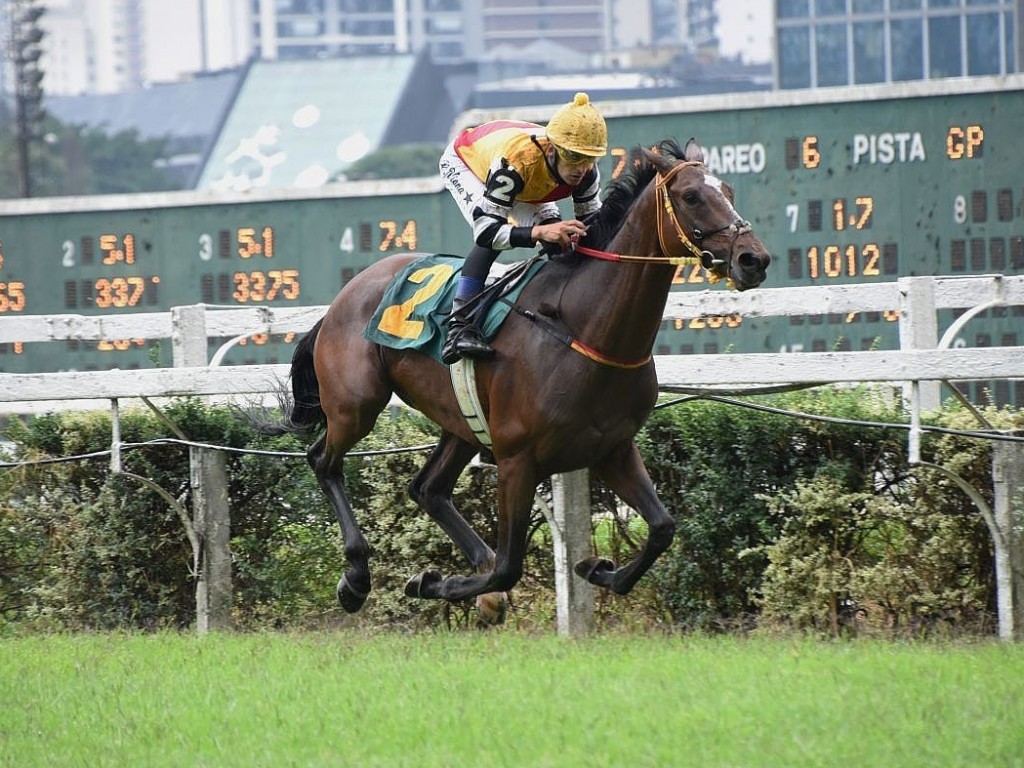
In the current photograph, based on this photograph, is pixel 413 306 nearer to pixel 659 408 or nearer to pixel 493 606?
pixel 659 408

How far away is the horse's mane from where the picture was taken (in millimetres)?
5992

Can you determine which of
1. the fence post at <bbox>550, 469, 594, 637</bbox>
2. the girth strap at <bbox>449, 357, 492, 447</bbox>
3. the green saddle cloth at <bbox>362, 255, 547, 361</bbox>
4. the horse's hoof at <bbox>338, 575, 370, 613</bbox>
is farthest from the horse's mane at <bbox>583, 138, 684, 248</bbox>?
the horse's hoof at <bbox>338, 575, 370, 613</bbox>

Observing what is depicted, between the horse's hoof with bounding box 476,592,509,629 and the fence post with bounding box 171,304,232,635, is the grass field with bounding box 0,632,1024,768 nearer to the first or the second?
the horse's hoof with bounding box 476,592,509,629

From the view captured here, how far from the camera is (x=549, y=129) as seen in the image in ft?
19.5

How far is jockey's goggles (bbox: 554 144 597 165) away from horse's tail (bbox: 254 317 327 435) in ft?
5.21

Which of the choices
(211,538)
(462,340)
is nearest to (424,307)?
(462,340)

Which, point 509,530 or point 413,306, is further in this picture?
→ point 413,306

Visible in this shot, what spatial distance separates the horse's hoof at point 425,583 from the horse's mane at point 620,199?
138 cm

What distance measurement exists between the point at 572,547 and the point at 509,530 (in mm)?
675

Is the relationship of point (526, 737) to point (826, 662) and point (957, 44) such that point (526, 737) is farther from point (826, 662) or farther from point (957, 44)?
point (957, 44)

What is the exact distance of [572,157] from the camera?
600cm

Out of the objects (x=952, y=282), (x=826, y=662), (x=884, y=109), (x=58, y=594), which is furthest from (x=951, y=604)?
(x=884, y=109)

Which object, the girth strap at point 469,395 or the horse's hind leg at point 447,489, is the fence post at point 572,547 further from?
the girth strap at point 469,395

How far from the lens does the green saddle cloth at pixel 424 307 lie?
620 cm
